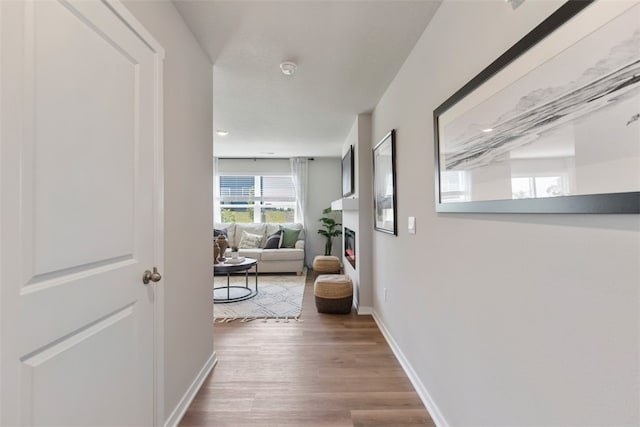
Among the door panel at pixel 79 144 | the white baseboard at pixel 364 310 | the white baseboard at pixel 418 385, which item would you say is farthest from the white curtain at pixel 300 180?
the door panel at pixel 79 144

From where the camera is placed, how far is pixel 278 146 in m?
5.15

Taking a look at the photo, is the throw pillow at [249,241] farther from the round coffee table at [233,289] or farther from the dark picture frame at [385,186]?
the dark picture frame at [385,186]

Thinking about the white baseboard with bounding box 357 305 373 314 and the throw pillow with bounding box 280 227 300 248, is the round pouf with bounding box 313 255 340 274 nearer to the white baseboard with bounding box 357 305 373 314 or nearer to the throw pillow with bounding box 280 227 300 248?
the throw pillow with bounding box 280 227 300 248

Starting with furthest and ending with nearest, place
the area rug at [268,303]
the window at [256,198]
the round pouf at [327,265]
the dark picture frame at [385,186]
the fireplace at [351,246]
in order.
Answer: the window at [256,198], the round pouf at [327,265], the fireplace at [351,246], the area rug at [268,303], the dark picture frame at [385,186]

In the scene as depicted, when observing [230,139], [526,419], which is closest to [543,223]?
[526,419]

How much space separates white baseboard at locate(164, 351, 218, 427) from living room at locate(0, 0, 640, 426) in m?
0.01

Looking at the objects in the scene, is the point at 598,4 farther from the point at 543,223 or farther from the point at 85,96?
the point at 85,96

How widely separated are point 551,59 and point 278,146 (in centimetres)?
460

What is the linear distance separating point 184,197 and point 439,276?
5.17 ft

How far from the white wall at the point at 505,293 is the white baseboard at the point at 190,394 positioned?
147 centimetres

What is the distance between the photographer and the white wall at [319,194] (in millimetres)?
6371

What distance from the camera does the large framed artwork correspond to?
0.65 m

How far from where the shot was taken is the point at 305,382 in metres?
2.01

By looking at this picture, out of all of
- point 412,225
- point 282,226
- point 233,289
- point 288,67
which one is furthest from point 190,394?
point 282,226
